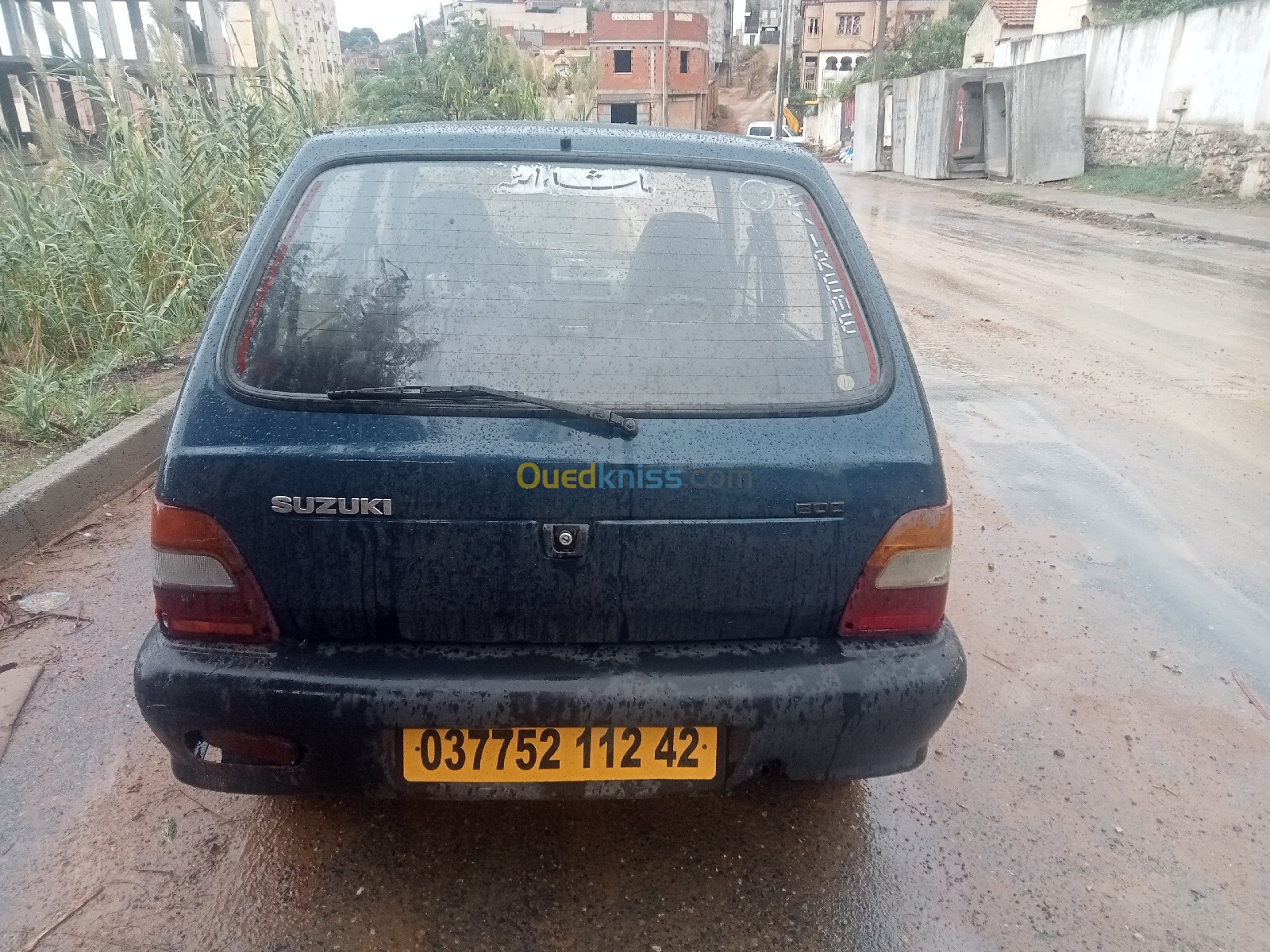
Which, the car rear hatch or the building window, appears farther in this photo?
the building window

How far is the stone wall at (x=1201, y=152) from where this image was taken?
16.0 metres

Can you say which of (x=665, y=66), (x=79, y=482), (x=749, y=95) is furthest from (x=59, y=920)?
(x=749, y=95)

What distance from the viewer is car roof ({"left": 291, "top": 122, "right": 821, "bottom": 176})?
7.27ft

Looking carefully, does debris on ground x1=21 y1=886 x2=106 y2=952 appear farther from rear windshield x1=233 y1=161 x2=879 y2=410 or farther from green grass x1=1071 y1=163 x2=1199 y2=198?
green grass x1=1071 y1=163 x2=1199 y2=198

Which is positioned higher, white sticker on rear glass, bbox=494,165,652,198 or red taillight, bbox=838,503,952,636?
white sticker on rear glass, bbox=494,165,652,198

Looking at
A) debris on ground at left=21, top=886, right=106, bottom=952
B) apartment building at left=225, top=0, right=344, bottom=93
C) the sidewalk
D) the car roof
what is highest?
apartment building at left=225, top=0, right=344, bottom=93

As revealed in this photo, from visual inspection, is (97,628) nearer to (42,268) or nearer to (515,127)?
(515,127)

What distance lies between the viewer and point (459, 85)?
13266 millimetres

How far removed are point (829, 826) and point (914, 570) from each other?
2.67 feet

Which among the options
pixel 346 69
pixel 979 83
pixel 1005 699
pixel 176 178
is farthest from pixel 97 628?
pixel 979 83

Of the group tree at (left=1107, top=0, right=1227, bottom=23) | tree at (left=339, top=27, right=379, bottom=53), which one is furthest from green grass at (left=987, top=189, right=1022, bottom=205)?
tree at (left=339, top=27, right=379, bottom=53)

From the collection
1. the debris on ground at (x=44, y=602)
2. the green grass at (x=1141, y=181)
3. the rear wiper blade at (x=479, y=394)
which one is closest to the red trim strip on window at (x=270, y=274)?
the rear wiper blade at (x=479, y=394)

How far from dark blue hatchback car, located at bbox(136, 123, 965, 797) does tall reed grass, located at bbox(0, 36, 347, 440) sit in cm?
363

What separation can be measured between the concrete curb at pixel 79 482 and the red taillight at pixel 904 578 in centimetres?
278
